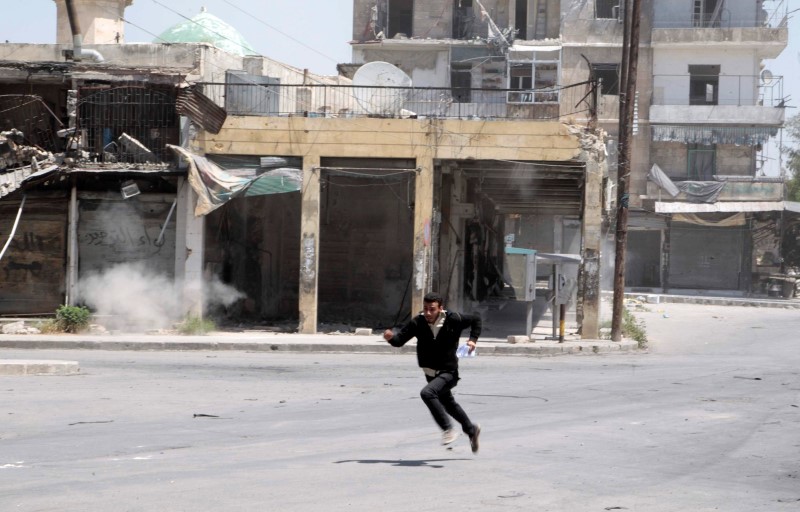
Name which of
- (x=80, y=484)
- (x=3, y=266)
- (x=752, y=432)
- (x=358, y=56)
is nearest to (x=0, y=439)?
(x=80, y=484)

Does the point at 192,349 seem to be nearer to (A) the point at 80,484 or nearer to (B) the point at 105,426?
(B) the point at 105,426

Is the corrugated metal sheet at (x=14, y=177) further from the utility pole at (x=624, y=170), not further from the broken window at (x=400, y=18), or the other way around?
the broken window at (x=400, y=18)

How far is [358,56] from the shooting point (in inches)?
2213

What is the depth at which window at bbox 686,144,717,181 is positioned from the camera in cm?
5509

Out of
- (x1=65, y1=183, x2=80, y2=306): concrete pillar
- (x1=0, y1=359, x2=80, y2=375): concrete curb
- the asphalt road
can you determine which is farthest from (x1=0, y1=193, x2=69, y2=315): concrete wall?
(x1=0, y1=359, x2=80, y2=375): concrete curb

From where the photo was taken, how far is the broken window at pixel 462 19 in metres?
55.4

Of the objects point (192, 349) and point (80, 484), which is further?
point (192, 349)

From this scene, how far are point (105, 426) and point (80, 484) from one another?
316 centimetres

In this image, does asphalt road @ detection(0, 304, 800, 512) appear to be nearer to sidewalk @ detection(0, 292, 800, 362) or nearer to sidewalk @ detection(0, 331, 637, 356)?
sidewalk @ detection(0, 331, 637, 356)

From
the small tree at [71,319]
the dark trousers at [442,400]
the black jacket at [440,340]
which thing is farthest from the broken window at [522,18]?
the dark trousers at [442,400]

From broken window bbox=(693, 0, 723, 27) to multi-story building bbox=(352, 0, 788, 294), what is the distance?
52 mm

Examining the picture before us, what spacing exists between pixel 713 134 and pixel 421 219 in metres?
33.4

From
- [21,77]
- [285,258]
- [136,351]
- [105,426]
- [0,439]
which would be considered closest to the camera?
[0,439]

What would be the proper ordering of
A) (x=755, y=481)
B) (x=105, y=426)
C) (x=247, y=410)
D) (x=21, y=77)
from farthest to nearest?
1. (x=21, y=77)
2. (x=247, y=410)
3. (x=105, y=426)
4. (x=755, y=481)
